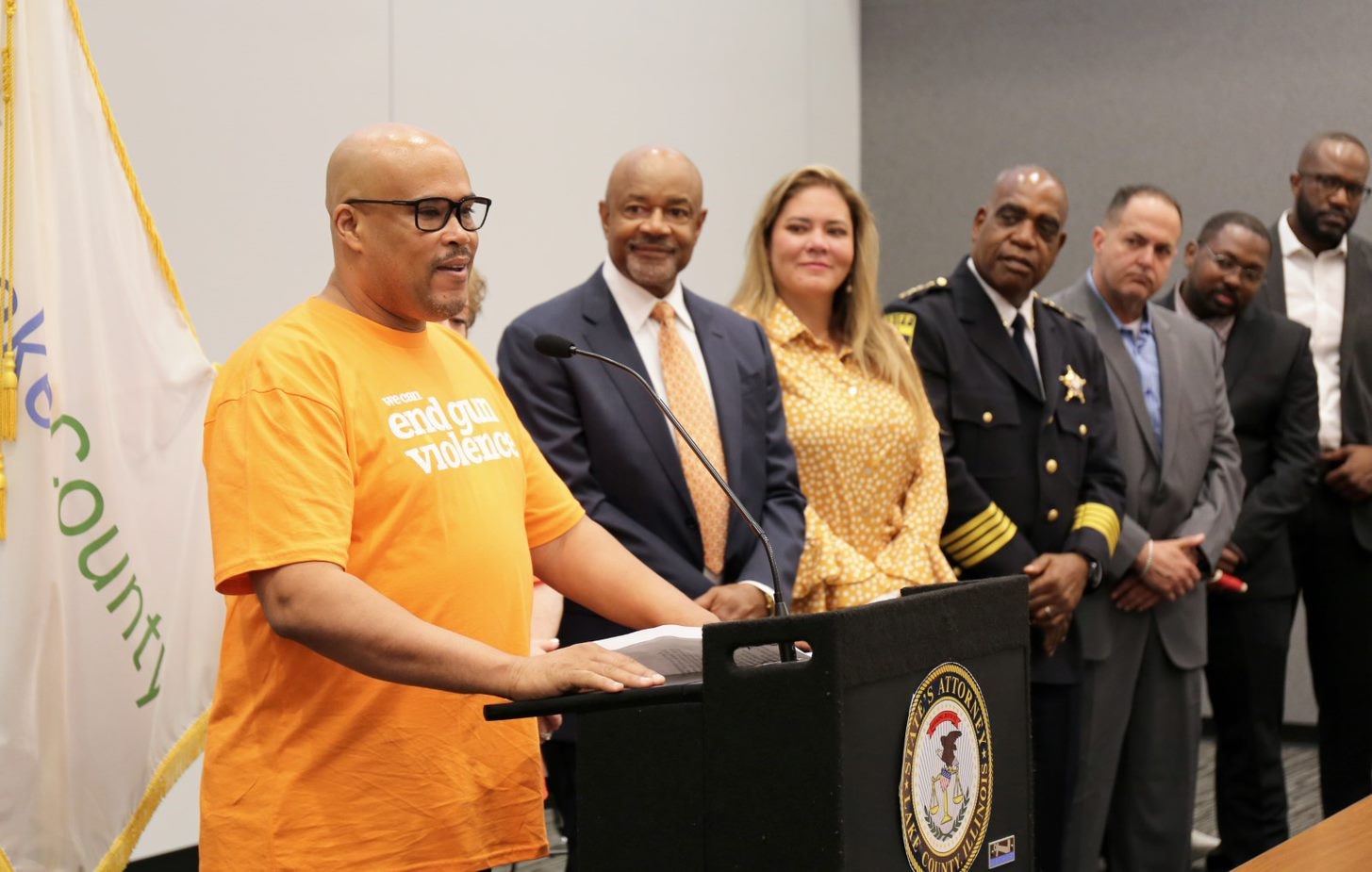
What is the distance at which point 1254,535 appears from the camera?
13.3 feet

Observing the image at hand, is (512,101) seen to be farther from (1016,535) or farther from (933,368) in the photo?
Answer: (1016,535)

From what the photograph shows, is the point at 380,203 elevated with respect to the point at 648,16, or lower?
lower

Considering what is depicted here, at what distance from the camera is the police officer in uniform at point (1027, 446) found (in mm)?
3359

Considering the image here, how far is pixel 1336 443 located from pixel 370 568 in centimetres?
334

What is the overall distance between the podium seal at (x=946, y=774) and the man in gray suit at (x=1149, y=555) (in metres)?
2.14

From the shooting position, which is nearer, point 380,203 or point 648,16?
point 380,203

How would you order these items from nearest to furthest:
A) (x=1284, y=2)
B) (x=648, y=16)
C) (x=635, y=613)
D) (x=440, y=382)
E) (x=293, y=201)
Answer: (x=440, y=382) → (x=635, y=613) → (x=293, y=201) → (x=648, y=16) → (x=1284, y=2)

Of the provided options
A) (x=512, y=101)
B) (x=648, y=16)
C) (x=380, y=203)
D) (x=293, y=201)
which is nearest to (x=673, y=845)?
(x=380, y=203)

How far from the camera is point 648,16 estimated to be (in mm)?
5156

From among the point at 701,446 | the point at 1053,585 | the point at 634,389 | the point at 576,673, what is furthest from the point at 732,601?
the point at 576,673

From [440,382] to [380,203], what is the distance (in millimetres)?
230

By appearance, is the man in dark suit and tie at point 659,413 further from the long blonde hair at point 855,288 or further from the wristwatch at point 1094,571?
the wristwatch at point 1094,571

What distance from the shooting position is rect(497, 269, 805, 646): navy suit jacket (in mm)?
2732

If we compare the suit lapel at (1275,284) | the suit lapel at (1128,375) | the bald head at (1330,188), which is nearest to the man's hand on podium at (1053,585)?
the suit lapel at (1128,375)
